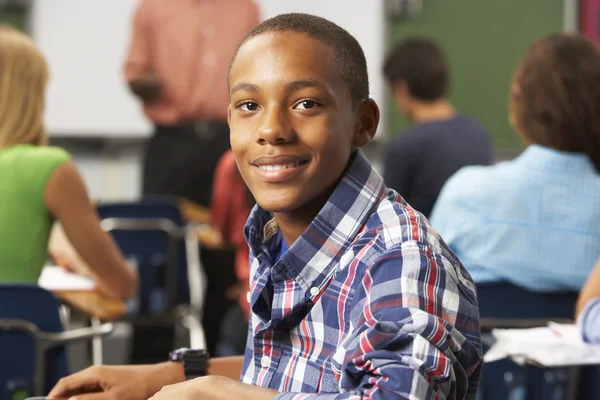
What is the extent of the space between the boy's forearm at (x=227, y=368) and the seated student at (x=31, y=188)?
1.36 m

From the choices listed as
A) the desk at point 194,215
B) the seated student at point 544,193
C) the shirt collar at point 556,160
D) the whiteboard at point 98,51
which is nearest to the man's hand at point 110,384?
the seated student at point 544,193

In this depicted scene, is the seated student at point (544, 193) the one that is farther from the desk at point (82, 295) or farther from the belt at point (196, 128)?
the belt at point (196, 128)

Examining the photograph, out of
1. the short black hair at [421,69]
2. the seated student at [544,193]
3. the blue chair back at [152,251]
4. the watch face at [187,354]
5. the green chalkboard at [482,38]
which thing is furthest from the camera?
the green chalkboard at [482,38]

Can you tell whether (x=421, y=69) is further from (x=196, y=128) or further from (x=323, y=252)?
(x=323, y=252)

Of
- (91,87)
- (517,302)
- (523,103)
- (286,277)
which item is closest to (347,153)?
(286,277)

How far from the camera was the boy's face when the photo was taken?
1209 mm

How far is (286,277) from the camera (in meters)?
1.27

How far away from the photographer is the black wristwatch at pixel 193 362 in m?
1.46

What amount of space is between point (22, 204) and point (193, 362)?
1415 millimetres

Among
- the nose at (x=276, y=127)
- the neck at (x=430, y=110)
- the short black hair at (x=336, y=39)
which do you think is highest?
the neck at (x=430, y=110)

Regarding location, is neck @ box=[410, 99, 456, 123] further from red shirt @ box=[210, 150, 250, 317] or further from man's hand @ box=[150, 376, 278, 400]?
man's hand @ box=[150, 376, 278, 400]

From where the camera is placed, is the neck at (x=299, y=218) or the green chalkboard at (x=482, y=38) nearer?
the neck at (x=299, y=218)

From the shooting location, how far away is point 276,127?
1208 mm

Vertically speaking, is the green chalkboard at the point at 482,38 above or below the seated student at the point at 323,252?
above
